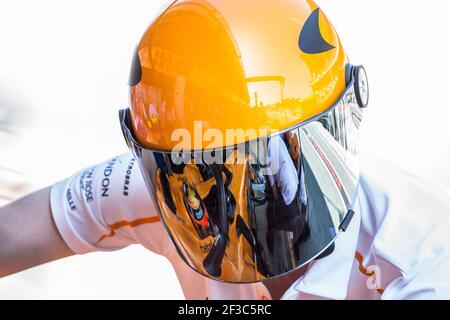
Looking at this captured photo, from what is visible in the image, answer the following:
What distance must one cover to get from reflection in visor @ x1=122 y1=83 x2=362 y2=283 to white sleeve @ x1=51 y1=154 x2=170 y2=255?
30 cm

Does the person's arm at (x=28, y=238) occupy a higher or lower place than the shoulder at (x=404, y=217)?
lower

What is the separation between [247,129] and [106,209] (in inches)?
25.1

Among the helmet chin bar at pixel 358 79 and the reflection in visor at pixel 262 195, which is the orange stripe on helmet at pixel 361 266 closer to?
the reflection in visor at pixel 262 195

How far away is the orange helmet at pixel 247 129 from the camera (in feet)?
4.06

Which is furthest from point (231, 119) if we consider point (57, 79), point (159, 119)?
point (57, 79)

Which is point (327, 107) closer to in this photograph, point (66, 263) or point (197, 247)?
point (197, 247)

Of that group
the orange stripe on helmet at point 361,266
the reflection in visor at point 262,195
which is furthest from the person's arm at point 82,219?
the orange stripe on helmet at point 361,266

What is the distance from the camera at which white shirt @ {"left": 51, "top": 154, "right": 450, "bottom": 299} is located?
136cm

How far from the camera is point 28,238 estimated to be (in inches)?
68.9

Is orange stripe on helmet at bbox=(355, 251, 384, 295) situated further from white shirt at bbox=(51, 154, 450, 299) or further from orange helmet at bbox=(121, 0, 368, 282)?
orange helmet at bbox=(121, 0, 368, 282)

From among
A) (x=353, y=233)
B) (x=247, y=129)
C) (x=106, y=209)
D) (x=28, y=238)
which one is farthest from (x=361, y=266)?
(x=28, y=238)

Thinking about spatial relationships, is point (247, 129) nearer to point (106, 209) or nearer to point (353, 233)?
point (353, 233)

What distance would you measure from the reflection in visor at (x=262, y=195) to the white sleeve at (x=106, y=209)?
296 millimetres

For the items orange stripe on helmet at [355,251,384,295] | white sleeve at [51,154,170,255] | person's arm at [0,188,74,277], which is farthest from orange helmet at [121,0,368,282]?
person's arm at [0,188,74,277]
